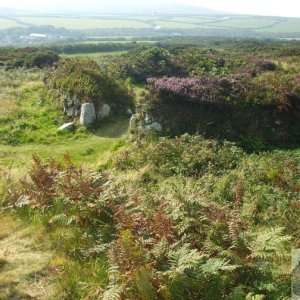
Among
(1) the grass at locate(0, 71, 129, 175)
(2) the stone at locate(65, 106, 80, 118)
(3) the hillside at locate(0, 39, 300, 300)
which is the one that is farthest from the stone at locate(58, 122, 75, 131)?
(2) the stone at locate(65, 106, 80, 118)

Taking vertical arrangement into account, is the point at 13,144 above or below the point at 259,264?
below

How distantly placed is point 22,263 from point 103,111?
13559 millimetres

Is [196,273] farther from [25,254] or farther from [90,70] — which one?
[90,70]

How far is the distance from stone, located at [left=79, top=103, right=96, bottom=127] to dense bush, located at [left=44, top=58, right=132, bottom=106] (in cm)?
60

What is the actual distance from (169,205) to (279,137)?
10.2 meters

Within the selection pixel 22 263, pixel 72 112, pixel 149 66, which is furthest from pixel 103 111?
pixel 22 263

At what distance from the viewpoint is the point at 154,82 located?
1823 centimetres

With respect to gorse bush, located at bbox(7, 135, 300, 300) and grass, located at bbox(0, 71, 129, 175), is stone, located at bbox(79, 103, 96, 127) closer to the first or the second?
grass, located at bbox(0, 71, 129, 175)

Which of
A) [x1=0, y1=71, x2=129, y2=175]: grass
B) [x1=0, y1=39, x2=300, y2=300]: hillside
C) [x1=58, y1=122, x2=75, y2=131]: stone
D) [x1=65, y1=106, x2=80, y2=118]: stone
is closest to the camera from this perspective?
[x1=0, y1=39, x2=300, y2=300]: hillside

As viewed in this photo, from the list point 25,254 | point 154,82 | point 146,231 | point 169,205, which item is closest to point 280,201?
point 169,205

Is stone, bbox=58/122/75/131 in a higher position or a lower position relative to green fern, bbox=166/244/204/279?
lower

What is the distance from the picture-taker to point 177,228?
280 inches

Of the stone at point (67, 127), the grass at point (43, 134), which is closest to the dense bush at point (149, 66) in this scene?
the grass at point (43, 134)

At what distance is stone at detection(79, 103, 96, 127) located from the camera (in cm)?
1916
